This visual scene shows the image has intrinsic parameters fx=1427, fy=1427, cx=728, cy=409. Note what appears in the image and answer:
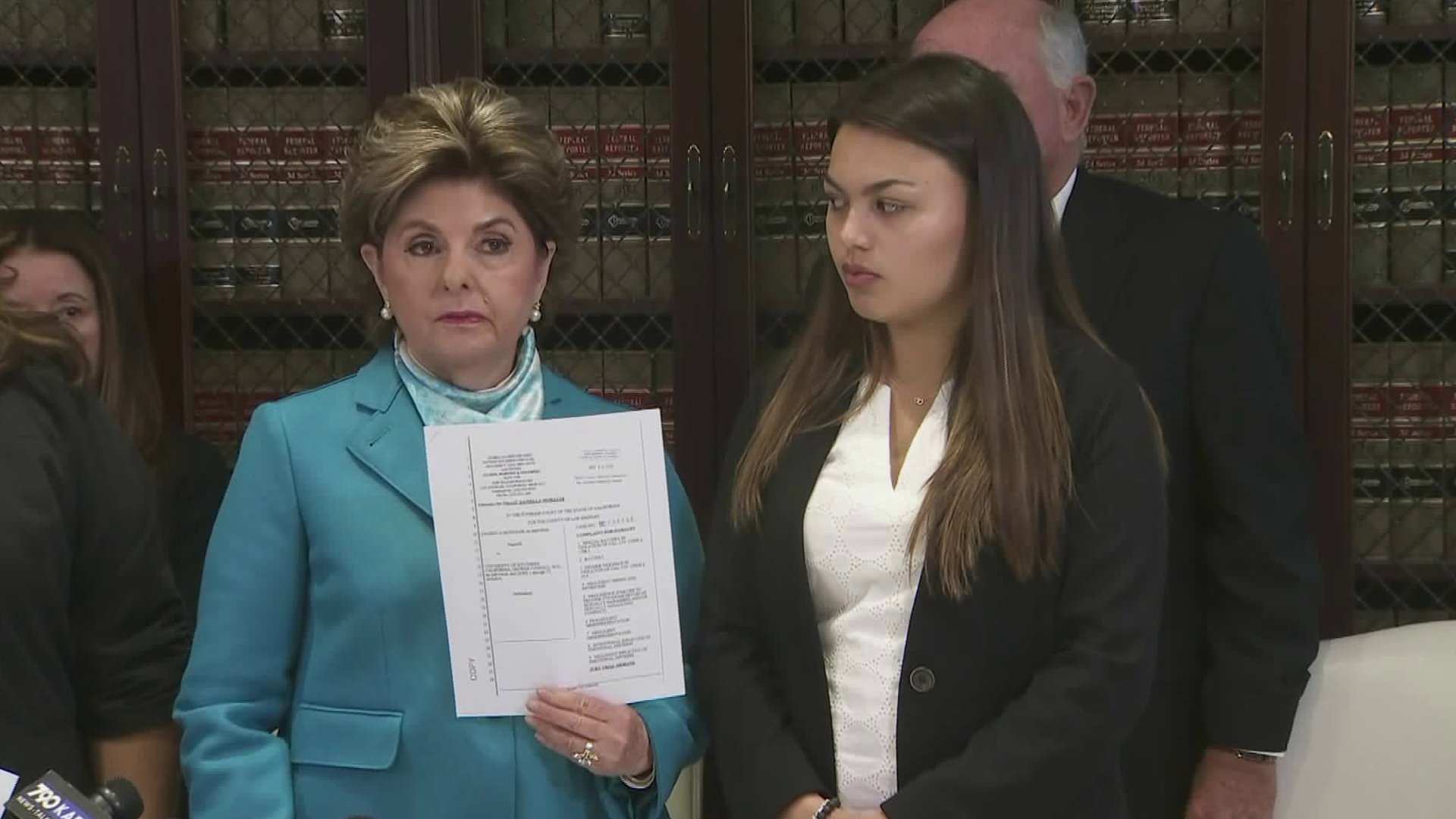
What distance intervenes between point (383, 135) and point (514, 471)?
0.34 m

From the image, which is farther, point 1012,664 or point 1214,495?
point 1214,495

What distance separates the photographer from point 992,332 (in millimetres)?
1290

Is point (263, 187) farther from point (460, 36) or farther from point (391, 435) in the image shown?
point (391, 435)

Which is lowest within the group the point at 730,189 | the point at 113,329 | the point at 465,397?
the point at 465,397

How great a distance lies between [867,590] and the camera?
51.4 inches

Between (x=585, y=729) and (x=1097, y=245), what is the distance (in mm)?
955

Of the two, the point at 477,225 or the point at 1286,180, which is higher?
the point at 1286,180

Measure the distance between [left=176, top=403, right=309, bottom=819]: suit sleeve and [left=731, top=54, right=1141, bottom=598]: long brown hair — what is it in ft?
1.38

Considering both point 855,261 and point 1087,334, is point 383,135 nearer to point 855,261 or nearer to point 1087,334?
point 855,261

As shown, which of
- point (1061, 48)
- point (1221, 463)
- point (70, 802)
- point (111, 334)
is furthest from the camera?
point (111, 334)

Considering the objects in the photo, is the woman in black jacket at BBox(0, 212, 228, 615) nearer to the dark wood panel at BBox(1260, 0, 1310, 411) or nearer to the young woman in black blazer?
the young woman in black blazer

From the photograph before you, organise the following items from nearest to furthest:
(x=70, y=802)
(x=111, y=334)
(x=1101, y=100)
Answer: (x=70, y=802)
(x=111, y=334)
(x=1101, y=100)

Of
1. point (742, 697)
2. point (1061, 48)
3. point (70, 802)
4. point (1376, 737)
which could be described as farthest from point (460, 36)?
point (70, 802)

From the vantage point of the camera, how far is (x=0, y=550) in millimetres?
1324
